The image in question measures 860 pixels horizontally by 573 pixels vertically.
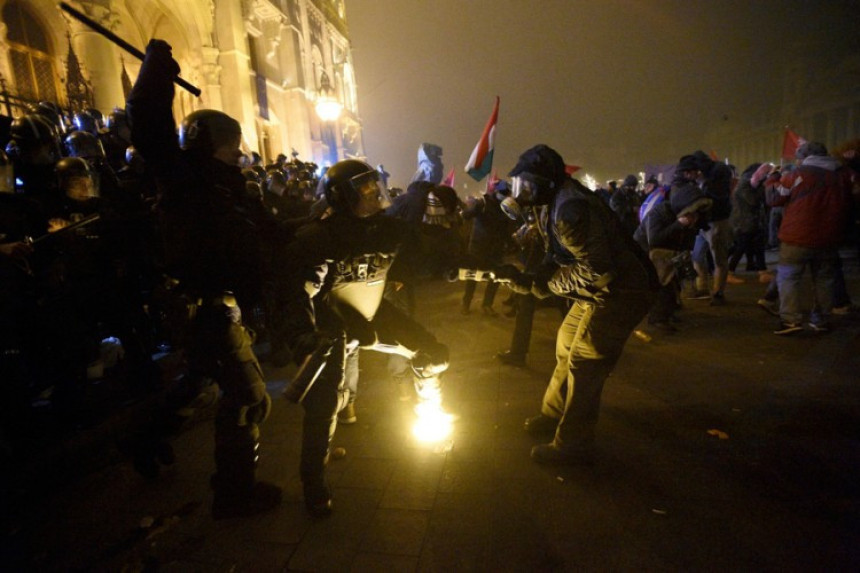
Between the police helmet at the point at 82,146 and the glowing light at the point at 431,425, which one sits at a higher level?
the police helmet at the point at 82,146

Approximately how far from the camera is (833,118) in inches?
2057

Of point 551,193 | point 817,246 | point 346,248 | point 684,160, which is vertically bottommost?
point 817,246

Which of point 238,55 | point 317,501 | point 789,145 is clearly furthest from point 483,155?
point 238,55

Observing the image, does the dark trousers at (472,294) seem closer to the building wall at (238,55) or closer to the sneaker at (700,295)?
the sneaker at (700,295)

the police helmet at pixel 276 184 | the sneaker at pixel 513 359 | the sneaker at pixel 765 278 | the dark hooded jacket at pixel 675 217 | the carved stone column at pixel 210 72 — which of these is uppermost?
the carved stone column at pixel 210 72

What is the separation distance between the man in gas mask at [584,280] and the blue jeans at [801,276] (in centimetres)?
401

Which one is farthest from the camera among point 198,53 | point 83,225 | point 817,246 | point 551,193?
point 198,53

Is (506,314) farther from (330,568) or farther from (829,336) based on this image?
(330,568)

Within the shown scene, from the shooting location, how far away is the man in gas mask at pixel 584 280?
2881 mm

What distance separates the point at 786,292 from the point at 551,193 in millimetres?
4600

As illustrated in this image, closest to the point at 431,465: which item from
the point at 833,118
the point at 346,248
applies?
the point at 346,248

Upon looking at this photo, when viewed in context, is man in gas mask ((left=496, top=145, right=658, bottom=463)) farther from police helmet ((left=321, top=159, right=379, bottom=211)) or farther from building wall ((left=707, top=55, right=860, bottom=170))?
building wall ((left=707, top=55, right=860, bottom=170))

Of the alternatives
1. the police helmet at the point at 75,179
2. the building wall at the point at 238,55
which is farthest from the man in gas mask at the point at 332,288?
the building wall at the point at 238,55

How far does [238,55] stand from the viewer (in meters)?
20.6
